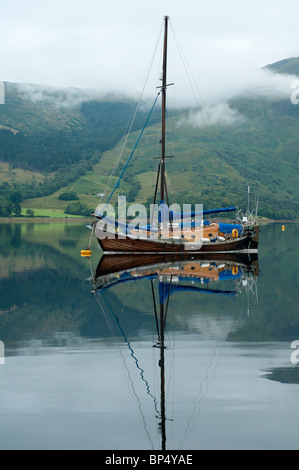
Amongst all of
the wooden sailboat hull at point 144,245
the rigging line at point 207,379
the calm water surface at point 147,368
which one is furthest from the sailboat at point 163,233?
the rigging line at point 207,379

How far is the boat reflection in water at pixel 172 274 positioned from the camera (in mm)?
30017

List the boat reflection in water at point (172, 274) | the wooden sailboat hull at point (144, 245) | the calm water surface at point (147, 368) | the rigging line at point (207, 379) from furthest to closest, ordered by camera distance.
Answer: the wooden sailboat hull at point (144, 245), the boat reflection in water at point (172, 274), the rigging line at point (207, 379), the calm water surface at point (147, 368)

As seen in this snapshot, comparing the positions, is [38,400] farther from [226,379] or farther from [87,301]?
[87,301]

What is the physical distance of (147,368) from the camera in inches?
671

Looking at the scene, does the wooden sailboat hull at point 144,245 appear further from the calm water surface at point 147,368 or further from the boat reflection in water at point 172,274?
the calm water surface at point 147,368

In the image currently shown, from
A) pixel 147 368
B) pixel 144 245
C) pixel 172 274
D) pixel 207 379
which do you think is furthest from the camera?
pixel 144 245

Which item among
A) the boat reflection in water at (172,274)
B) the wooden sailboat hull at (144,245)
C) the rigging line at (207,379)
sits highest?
the wooden sailboat hull at (144,245)

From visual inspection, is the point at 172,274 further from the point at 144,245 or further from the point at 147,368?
the point at 147,368

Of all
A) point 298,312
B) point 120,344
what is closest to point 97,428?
point 120,344

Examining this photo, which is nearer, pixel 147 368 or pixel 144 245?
pixel 147 368

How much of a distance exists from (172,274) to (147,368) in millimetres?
24176

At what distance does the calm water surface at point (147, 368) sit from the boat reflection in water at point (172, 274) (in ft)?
0.89

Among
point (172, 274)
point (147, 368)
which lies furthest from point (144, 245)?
point (147, 368)

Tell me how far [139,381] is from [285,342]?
6604 mm
